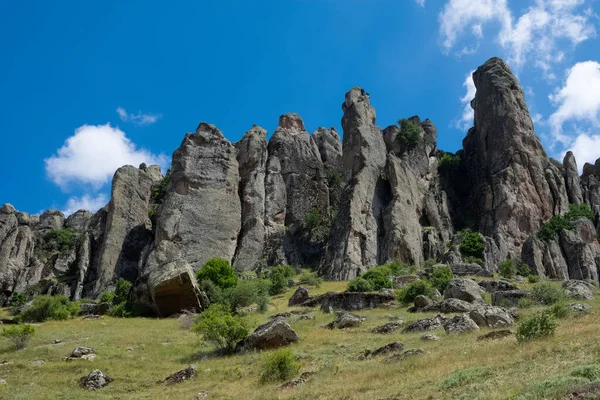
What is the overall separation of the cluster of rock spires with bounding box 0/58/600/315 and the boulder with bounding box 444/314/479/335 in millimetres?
36414

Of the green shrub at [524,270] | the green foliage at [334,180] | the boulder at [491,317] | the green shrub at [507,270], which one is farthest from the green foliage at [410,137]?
the boulder at [491,317]

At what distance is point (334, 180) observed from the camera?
86.1 metres

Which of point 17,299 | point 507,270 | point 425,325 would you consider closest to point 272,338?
point 425,325

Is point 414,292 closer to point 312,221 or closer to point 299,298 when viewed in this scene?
point 299,298

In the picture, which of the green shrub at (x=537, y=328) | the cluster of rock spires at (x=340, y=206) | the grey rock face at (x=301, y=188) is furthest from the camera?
the grey rock face at (x=301, y=188)

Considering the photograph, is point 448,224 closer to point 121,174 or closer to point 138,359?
point 121,174

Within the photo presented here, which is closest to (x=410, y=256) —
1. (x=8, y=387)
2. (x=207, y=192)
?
(x=207, y=192)

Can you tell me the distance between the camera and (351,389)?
16.3 meters

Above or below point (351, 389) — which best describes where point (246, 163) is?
above

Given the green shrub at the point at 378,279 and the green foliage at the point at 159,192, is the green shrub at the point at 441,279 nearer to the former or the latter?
the green shrub at the point at 378,279

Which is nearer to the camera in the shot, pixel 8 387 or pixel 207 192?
pixel 8 387

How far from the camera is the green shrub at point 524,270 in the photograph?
2372 inches

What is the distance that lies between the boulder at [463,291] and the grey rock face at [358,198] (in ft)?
81.3

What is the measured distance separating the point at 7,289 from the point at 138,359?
6140cm
